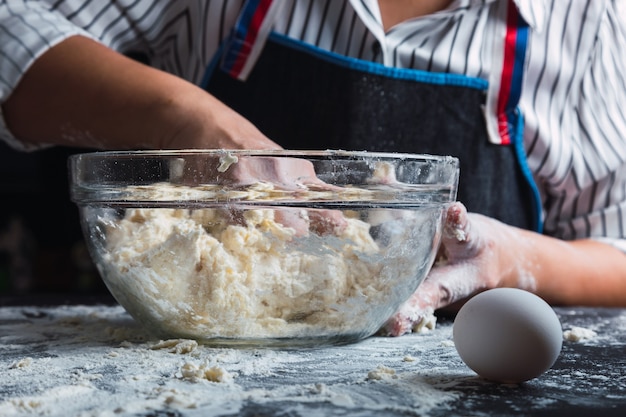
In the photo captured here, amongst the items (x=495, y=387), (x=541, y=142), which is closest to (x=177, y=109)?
(x=495, y=387)

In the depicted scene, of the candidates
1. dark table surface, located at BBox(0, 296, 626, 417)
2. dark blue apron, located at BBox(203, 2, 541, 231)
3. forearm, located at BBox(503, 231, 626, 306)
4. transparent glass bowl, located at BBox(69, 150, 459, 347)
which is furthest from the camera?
dark blue apron, located at BBox(203, 2, 541, 231)

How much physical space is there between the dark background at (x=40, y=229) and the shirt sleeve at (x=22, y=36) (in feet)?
4.24

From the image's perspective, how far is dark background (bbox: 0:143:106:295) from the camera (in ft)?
8.05

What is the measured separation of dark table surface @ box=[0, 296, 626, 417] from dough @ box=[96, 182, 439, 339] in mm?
27

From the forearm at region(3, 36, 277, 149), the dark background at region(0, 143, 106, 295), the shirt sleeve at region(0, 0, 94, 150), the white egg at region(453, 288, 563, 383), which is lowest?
the dark background at region(0, 143, 106, 295)

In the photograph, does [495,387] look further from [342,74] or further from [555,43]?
[555,43]

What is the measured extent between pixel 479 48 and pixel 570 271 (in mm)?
380

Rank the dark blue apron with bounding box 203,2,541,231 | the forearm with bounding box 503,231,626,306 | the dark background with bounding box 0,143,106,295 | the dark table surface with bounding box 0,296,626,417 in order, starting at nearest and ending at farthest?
the dark table surface with bounding box 0,296,626,417, the forearm with bounding box 503,231,626,306, the dark blue apron with bounding box 203,2,541,231, the dark background with bounding box 0,143,106,295

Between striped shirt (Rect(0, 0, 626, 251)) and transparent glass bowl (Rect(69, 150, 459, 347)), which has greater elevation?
striped shirt (Rect(0, 0, 626, 251))

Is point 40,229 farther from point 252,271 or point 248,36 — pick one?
point 252,271

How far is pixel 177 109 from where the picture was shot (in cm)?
95

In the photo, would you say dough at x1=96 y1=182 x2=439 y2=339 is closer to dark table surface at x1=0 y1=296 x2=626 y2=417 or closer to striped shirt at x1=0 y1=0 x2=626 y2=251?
dark table surface at x1=0 y1=296 x2=626 y2=417

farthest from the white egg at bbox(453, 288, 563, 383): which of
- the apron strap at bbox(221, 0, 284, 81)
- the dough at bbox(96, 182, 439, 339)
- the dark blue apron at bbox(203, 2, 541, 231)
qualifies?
the apron strap at bbox(221, 0, 284, 81)

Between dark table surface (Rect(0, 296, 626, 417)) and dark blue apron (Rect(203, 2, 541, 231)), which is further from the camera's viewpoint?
dark blue apron (Rect(203, 2, 541, 231))
